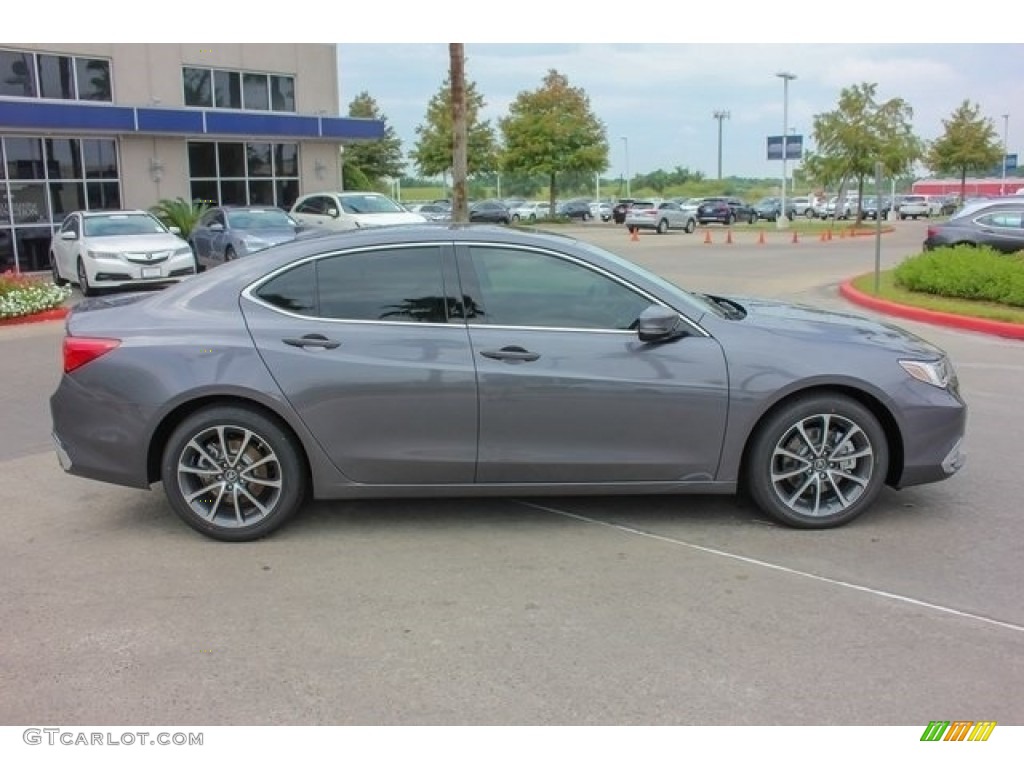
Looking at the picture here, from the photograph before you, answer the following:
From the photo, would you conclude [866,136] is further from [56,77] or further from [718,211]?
[56,77]

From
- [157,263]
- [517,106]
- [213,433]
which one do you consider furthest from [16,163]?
[517,106]

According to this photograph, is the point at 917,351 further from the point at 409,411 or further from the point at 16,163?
the point at 16,163

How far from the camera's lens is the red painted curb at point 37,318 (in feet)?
43.4

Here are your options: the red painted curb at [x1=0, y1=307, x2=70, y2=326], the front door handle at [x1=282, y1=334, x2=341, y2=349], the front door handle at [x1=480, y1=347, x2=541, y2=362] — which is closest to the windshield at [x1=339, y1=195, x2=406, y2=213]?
the red painted curb at [x1=0, y1=307, x2=70, y2=326]

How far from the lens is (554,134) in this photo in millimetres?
51031

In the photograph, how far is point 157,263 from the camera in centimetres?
1587

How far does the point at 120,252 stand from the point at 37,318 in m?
2.45

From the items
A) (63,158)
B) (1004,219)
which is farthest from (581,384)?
(63,158)

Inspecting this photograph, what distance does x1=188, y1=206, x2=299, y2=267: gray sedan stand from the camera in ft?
57.2

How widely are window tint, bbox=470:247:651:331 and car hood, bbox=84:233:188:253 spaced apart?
12.6m

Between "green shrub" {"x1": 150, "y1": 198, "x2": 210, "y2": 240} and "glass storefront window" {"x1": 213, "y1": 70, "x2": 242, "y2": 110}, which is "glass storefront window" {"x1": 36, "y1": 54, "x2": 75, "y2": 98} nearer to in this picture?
"green shrub" {"x1": 150, "y1": 198, "x2": 210, "y2": 240}

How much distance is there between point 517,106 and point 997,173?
70.2m

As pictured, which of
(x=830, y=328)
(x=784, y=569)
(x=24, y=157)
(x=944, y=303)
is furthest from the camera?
(x=24, y=157)

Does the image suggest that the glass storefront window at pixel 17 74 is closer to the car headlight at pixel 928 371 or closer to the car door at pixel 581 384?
the car door at pixel 581 384
